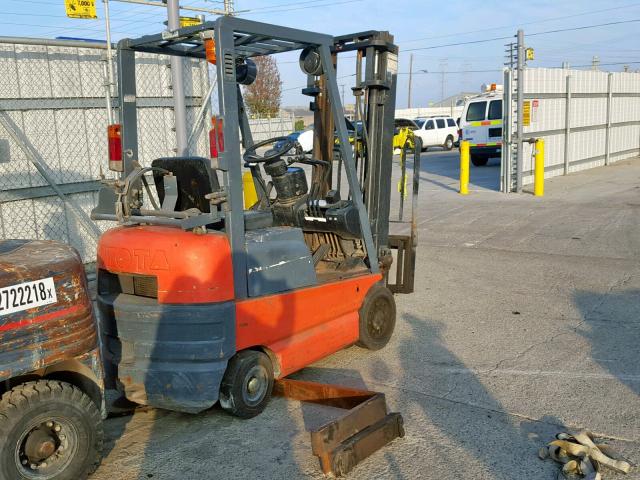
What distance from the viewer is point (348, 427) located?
13.8ft

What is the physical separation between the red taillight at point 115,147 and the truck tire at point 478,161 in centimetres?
2140

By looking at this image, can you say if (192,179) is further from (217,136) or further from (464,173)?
(464,173)

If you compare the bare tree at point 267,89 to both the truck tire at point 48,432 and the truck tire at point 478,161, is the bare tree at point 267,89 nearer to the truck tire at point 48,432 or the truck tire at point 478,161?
the truck tire at point 478,161

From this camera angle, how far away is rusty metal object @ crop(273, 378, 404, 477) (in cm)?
399

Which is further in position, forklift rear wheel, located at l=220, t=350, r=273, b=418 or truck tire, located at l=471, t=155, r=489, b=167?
truck tire, located at l=471, t=155, r=489, b=167

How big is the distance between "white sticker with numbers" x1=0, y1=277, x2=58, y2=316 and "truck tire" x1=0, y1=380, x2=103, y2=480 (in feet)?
1.55

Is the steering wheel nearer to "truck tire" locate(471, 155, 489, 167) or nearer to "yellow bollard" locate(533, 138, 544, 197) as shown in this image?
"yellow bollard" locate(533, 138, 544, 197)

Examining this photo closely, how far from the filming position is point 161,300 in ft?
14.7

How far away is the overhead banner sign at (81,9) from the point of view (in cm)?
875

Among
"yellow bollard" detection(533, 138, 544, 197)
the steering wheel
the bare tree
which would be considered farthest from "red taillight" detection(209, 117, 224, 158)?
the bare tree

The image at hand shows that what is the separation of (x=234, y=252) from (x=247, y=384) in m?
0.96

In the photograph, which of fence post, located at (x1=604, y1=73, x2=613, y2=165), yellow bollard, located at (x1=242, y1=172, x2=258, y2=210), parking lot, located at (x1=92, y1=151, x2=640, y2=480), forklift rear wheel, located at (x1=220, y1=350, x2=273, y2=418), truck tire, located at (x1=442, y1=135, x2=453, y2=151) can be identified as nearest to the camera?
parking lot, located at (x1=92, y1=151, x2=640, y2=480)

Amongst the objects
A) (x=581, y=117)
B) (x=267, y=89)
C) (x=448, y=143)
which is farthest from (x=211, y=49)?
(x=267, y=89)

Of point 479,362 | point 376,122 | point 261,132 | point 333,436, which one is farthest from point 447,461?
point 261,132
